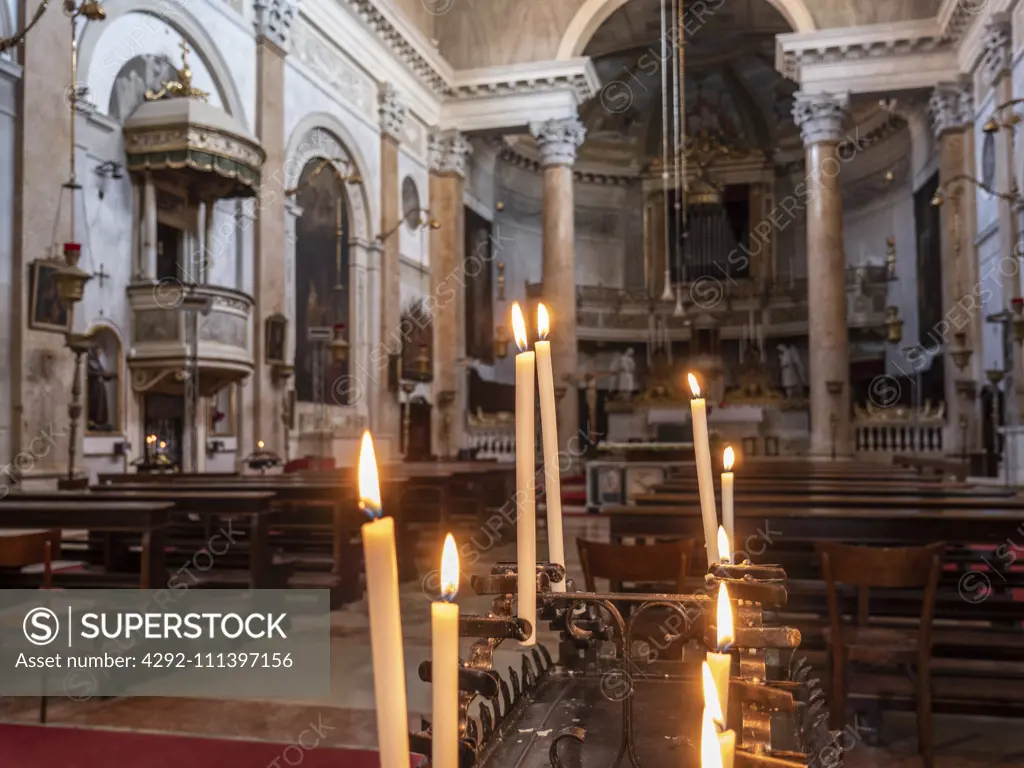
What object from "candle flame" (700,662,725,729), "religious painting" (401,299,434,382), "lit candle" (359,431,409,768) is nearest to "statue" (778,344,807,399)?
"religious painting" (401,299,434,382)

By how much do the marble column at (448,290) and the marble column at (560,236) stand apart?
198 cm

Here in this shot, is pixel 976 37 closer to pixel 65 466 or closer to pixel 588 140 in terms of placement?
pixel 588 140

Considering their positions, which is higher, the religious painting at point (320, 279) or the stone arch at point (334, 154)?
the stone arch at point (334, 154)

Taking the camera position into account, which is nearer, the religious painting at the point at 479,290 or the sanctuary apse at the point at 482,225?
the sanctuary apse at the point at 482,225

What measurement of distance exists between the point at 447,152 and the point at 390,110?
2877mm

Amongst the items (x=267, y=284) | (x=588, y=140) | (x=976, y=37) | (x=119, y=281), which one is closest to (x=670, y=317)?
(x=588, y=140)

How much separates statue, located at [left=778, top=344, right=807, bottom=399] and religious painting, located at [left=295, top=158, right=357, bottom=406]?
12.0 meters

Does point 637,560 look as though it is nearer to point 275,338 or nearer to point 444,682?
point 444,682

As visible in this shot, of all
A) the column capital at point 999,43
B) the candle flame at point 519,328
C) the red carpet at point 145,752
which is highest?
the column capital at point 999,43

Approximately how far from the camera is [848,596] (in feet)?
14.5

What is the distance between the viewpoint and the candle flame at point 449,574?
2.65 feet

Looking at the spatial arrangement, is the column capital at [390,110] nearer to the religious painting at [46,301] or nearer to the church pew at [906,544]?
the religious painting at [46,301]

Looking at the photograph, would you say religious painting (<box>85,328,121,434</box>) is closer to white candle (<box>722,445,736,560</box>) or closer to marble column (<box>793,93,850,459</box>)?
white candle (<box>722,445,736,560</box>)

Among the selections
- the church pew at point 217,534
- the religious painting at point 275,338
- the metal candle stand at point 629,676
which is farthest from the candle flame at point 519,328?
the religious painting at point 275,338
